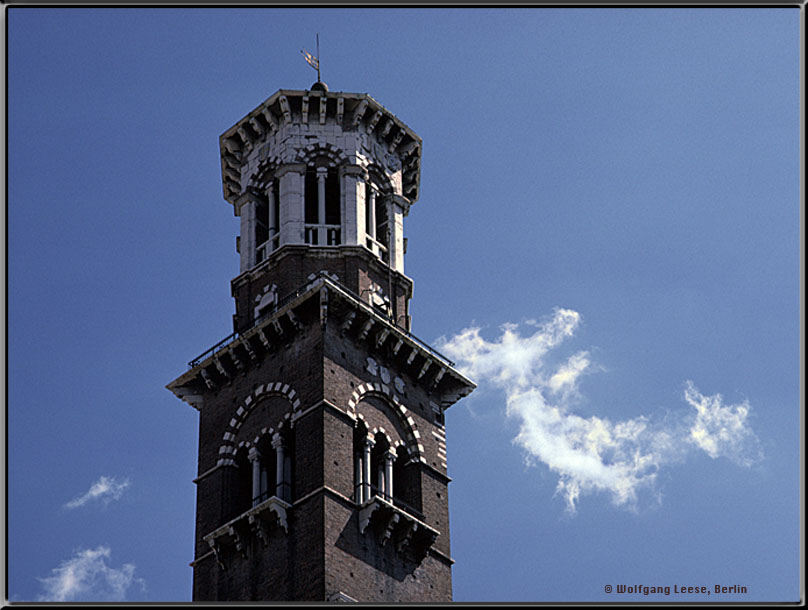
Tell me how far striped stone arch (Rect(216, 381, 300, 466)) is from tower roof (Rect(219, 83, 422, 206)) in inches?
475

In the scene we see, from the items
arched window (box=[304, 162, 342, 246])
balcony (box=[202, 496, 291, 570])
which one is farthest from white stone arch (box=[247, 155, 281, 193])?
balcony (box=[202, 496, 291, 570])

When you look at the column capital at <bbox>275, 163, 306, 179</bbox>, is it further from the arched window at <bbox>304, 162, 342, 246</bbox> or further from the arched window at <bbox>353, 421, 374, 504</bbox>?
the arched window at <bbox>353, 421, 374, 504</bbox>

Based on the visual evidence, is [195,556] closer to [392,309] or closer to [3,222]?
[392,309]

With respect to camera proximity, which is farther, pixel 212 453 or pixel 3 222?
pixel 212 453

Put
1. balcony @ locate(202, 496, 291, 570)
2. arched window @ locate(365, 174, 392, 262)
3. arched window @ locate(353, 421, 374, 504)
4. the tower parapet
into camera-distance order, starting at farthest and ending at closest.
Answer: arched window @ locate(365, 174, 392, 262) → the tower parapet → arched window @ locate(353, 421, 374, 504) → balcony @ locate(202, 496, 291, 570)

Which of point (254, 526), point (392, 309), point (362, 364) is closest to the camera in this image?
point (254, 526)

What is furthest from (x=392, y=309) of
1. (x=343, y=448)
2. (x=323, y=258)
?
(x=343, y=448)

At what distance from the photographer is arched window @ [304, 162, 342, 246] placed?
6719cm

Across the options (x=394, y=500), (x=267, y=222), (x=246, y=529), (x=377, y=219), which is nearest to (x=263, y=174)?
(x=267, y=222)

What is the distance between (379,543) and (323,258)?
13745 mm

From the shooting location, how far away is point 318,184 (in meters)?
68.8

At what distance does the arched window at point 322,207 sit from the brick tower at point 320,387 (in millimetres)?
74

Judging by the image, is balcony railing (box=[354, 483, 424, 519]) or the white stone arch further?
the white stone arch

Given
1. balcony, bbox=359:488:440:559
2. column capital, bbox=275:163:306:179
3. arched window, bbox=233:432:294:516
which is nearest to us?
balcony, bbox=359:488:440:559
